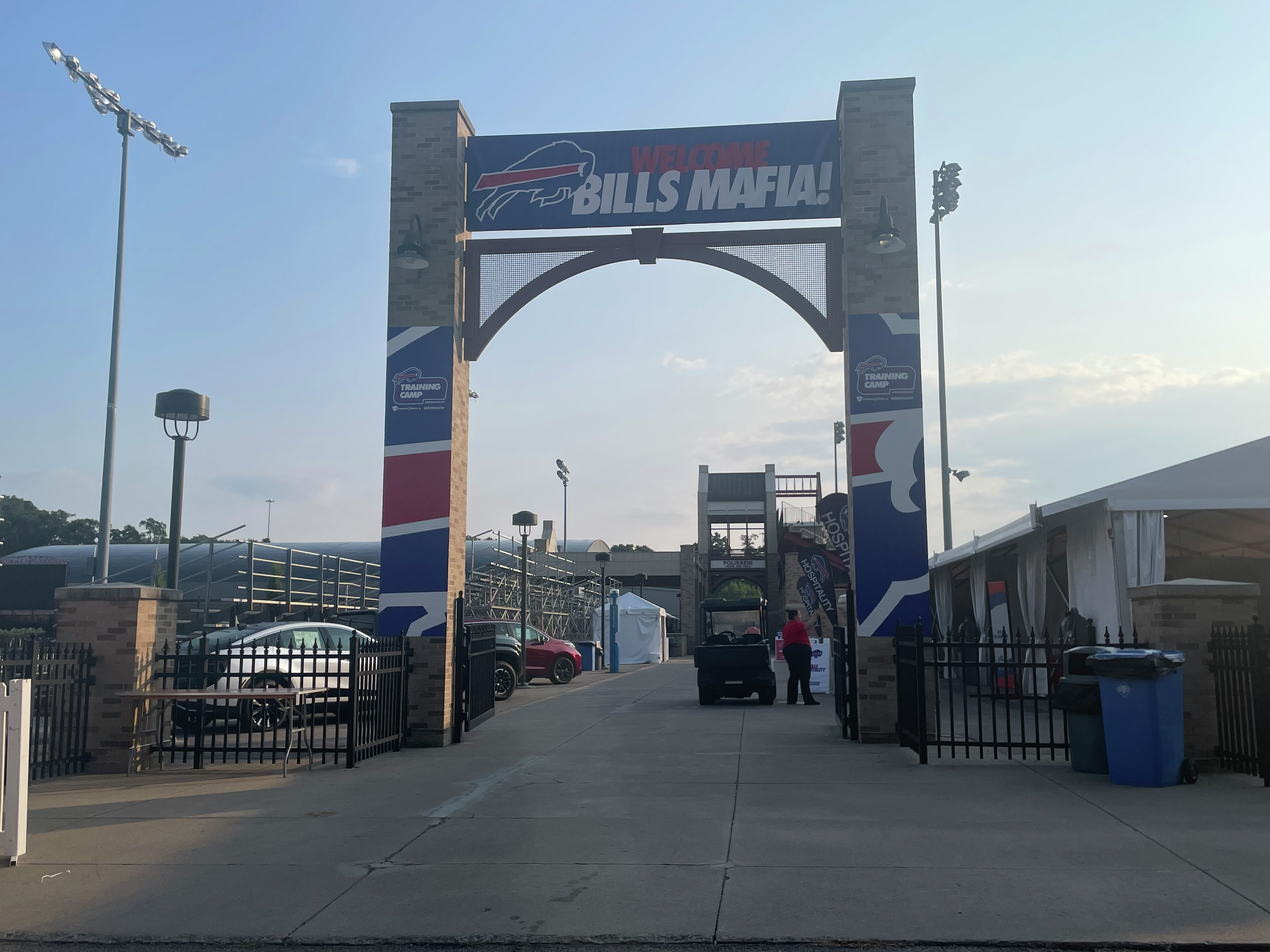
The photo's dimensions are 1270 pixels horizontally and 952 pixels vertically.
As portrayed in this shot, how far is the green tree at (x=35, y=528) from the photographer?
72.0 metres

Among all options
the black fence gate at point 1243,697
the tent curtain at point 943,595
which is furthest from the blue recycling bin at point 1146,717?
the tent curtain at point 943,595

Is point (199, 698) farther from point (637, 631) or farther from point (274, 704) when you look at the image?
point (637, 631)

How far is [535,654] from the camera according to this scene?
25156mm

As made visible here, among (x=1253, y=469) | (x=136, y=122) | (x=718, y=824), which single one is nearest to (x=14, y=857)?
(x=718, y=824)

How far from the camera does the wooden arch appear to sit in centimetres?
1316

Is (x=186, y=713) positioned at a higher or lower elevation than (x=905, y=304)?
lower

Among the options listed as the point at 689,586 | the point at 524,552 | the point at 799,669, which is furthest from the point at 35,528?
the point at 799,669

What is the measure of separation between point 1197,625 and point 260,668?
10.7 m

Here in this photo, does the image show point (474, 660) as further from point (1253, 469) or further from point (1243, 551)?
point (1243, 551)

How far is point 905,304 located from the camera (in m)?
12.5

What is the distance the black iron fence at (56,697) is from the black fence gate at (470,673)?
3.96m

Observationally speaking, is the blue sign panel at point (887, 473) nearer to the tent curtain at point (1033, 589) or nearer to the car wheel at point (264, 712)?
the tent curtain at point (1033, 589)

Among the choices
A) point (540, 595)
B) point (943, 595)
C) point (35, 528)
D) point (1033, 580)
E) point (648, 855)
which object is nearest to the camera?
point (648, 855)

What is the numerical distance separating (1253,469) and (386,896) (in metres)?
12.8
